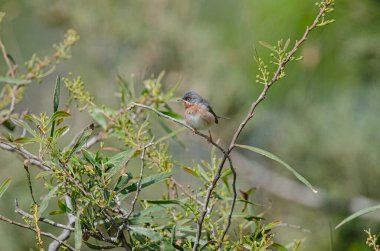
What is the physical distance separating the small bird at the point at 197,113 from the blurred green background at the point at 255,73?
0.54 meters

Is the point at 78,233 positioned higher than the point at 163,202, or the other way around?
the point at 163,202

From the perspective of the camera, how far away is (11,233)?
132 inches

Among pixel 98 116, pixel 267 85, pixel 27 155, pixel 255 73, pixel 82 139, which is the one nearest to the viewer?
pixel 267 85

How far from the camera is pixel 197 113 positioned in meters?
2.12

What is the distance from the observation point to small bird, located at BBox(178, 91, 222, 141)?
2096mm

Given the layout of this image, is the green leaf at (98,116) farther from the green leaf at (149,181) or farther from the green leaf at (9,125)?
the green leaf at (149,181)

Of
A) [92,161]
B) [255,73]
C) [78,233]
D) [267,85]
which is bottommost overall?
[78,233]

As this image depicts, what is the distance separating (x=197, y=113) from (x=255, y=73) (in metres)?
0.79

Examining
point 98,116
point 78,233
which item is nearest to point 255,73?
point 98,116

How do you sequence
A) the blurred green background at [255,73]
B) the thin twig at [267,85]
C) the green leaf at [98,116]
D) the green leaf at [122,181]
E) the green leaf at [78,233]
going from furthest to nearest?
the blurred green background at [255,73] → the green leaf at [98,116] → the green leaf at [122,181] → the green leaf at [78,233] → the thin twig at [267,85]

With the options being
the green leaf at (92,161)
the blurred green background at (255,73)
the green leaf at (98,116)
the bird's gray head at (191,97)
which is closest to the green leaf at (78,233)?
the green leaf at (92,161)

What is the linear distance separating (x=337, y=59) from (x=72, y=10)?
209 centimetres

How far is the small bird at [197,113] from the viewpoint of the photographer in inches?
82.5

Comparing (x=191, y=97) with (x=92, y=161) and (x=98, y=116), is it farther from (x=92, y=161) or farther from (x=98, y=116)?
(x=92, y=161)
